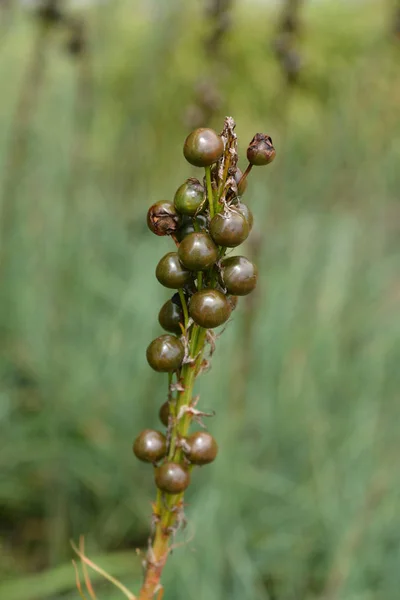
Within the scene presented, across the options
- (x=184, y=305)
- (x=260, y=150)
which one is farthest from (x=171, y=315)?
(x=260, y=150)

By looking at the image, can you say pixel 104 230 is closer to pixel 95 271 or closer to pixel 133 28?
pixel 95 271

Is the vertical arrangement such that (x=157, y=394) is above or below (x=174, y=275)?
above

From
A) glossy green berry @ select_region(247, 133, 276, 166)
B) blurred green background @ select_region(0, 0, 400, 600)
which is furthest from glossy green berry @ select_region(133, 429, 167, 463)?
blurred green background @ select_region(0, 0, 400, 600)

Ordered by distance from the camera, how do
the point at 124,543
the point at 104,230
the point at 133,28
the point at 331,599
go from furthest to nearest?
1. the point at 133,28
2. the point at 104,230
3. the point at 124,543
4. the point at 331,599

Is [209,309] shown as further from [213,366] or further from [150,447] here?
[213,366]

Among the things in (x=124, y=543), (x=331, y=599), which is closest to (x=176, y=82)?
(x=124, y=543)

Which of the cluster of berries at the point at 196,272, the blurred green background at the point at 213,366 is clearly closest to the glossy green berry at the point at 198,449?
the cluster of berries at the point at 196,272

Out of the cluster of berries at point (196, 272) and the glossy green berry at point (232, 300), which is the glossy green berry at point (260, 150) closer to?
the cluster of berries at point (196, 272)
